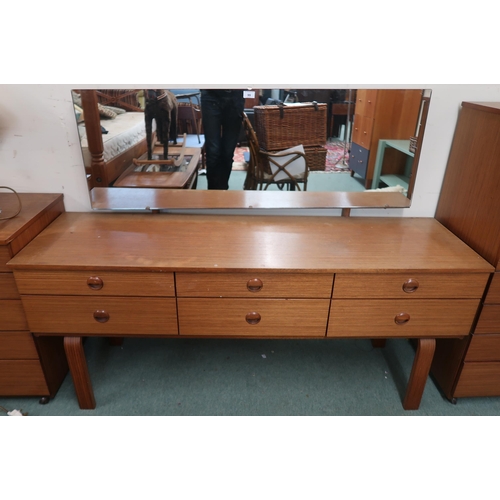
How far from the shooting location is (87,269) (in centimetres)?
120

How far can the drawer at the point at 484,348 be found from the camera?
1.35 metres

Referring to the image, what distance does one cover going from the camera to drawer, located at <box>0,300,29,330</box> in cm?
129

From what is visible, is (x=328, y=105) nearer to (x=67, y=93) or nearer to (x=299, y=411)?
(x=67, y=93)

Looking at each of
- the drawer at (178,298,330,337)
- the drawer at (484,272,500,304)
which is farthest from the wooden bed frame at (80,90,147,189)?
the drawer at (484,272,500,304)

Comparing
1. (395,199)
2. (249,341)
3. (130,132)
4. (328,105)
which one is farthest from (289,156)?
(249,341)

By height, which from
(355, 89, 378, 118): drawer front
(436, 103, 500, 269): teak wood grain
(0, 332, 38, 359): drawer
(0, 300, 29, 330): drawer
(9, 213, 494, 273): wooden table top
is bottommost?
(0, 332, 38, 359): drawer

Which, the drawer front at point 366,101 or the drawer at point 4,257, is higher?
the drawer front at point 366,101

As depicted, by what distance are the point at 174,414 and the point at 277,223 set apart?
0.86m

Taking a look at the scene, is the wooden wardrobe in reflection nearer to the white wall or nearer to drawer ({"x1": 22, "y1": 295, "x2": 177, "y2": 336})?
the white wall

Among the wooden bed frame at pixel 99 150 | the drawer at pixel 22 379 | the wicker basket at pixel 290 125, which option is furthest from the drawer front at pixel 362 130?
the drawer at pixel 22 379

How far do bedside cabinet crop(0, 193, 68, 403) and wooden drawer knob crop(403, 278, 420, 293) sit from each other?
4.35ft

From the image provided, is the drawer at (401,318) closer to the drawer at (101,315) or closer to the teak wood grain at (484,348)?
the teak wood grain at (484,348)

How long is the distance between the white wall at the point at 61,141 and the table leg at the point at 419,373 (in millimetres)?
582

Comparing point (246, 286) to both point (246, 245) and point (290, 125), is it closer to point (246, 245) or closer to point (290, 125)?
point (246, 245)
